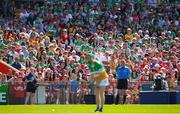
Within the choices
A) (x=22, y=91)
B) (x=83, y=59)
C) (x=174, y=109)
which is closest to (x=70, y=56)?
(x=83, y=59)

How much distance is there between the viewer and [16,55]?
3794 centimetres

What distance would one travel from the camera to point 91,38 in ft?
135

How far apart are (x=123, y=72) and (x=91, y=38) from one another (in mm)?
5634

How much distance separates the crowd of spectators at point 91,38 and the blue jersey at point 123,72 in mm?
1105

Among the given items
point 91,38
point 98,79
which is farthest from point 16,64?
point 98,79

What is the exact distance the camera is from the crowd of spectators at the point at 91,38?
124 ft

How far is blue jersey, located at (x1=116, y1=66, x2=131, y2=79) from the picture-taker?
35875 millimetres

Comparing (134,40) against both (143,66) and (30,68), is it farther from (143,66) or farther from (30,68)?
(30,68)

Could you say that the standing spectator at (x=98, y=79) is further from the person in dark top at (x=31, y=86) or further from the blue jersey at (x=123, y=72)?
the person in dark top at (x=31, y=86)

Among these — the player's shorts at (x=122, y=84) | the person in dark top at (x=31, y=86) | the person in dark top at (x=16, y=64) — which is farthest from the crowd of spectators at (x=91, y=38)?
the player's shorts at (x=122, y=84)

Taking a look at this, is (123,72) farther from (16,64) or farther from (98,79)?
(98,79)

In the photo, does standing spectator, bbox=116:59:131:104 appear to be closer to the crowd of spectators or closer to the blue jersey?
the blue jersey

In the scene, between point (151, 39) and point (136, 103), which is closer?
point (136, 103)

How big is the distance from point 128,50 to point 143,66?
120cm
